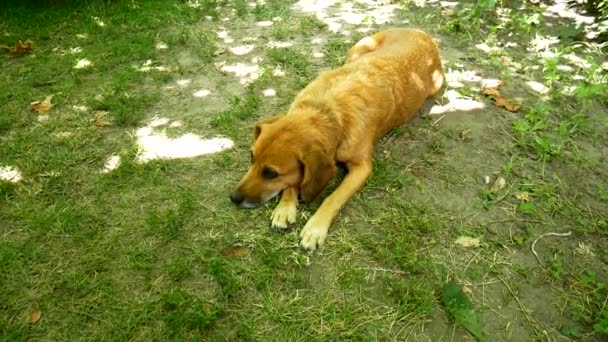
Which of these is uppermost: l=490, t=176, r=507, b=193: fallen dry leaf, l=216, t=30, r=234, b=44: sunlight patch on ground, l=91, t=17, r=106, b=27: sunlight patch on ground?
l=91, t=17, r=106, b=27: sunlight patch on ground

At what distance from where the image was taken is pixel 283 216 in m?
3.63

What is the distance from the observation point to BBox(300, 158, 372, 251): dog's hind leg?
11.5 feet

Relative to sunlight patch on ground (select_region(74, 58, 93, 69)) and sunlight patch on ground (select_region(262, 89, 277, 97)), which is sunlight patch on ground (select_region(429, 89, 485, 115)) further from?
sunlight patch on ground (select_region(74, 58, 93, 69))

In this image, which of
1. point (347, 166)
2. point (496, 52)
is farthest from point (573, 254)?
point (496, 52)

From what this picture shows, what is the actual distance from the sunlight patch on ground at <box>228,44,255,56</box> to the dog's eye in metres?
2.99

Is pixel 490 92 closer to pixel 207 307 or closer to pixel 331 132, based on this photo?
pixel 331 132

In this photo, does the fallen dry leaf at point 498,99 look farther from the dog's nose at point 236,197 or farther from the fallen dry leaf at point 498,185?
the dog's nose at point 236,197

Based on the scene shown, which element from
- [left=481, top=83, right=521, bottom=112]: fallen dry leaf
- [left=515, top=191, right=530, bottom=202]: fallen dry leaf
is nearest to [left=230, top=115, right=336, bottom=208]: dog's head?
[left=515, top=191, right=530, bottom=202]: fallen dry leaf

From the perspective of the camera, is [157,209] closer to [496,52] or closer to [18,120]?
[18,120]

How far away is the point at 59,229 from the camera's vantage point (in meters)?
3.48

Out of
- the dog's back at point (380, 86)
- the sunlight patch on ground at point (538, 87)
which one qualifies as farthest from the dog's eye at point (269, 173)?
the sunlight patch on ground at point (538, 87)

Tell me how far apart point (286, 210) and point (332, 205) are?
413 mm

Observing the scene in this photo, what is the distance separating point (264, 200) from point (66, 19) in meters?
5.00

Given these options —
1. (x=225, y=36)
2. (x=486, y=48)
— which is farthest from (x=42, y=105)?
(x=486, y=48)
